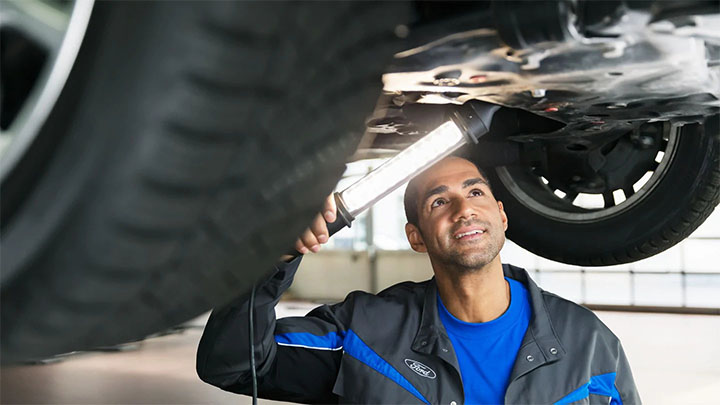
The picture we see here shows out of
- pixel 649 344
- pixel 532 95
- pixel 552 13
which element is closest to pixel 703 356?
pixel 649 344

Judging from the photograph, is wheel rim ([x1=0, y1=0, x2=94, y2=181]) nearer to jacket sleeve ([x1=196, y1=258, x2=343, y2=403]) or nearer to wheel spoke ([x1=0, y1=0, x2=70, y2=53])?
wheel spoke ([x1=0, y1=0, x2=70, y2=53])

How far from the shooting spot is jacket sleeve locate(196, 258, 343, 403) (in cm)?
Answer: 138

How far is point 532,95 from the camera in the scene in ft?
3.17

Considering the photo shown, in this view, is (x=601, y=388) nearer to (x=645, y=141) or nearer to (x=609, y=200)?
(x=609, y=200)

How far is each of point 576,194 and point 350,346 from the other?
25.2 inches

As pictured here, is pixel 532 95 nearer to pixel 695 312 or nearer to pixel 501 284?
pixel 501 284

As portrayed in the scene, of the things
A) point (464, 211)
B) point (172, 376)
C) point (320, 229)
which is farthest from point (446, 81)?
point (172, 376)

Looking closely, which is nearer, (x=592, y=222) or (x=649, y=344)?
(x=592, y=222)

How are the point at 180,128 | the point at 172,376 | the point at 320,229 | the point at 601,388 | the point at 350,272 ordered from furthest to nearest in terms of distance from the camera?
the point at 350,272 < the point at 172,376 < the point at 601,388 < the point at 320,229 < the point at 180,128

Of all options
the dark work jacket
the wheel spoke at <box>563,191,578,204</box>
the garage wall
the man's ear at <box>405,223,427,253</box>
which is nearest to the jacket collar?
the dark work jacket

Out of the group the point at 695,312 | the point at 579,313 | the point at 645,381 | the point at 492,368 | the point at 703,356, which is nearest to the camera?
the point at 492,368

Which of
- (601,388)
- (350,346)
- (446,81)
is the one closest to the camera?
(446,81)

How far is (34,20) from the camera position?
1.44 feet

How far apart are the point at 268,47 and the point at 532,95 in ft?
2.05
